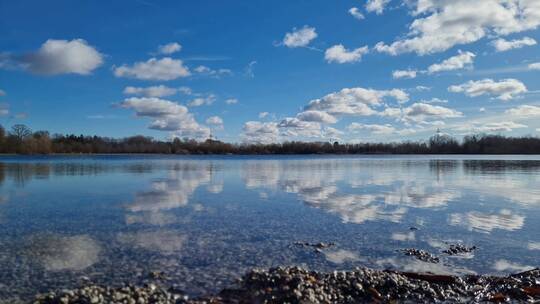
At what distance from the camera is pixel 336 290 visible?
7.91 m

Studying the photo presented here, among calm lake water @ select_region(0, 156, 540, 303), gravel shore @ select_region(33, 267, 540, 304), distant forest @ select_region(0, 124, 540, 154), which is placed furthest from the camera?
distant forest @ select_region(0, 124, 540, 154)

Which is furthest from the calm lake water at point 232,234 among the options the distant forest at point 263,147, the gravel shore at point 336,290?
the distant forest at point 263,147

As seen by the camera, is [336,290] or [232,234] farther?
[232,234]

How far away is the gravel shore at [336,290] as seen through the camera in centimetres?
735

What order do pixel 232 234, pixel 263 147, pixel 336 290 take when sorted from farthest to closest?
pixel 263 147 < pixel 232 234 < pixel 336 290

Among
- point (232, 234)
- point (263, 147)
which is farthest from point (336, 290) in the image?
point (263, 147)

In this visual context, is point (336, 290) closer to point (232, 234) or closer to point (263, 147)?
point (232, 234)

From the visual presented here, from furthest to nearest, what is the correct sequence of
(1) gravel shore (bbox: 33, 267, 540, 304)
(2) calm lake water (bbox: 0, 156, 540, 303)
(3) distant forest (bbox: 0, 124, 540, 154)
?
1. (3) distant forest (bbox: 0, 124, 540, 154)
2. (2) calm lake water (bbox: 0, 156, 540, 303)
3. (1) gravel shore (bbox: 33, 267, 540, 304)

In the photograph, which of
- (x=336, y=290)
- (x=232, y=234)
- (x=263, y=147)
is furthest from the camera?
(x=263, y=147)

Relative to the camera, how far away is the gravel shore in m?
7.35

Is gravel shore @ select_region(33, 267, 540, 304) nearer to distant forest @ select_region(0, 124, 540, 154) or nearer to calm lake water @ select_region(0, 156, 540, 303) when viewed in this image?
calm lake water @ select_region(0, 156, 540, 303)

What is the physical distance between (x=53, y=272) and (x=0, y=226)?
647 centimetres

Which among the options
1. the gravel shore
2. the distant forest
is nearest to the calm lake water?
the gravel shore

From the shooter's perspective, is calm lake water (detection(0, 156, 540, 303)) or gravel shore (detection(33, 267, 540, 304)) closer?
gravel shore (detection(33, 267, 540, 304))
